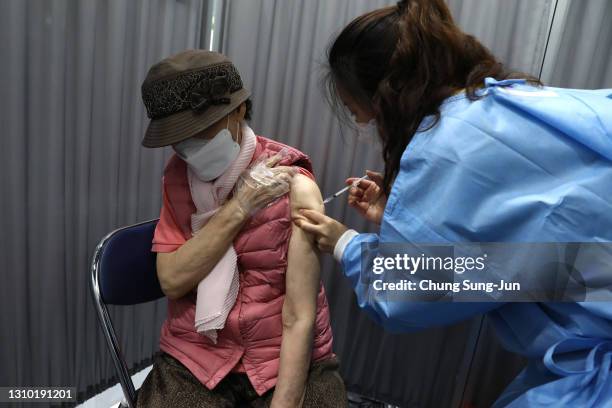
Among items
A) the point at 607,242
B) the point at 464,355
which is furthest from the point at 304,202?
the point at 464,355

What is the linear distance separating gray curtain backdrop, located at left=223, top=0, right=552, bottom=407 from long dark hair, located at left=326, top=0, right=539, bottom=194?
0.78 meters

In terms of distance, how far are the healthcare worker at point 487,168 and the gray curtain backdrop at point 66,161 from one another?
951mm

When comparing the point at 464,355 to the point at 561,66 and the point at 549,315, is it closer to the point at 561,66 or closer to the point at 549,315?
the point at 549,315

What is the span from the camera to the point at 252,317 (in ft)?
3.46

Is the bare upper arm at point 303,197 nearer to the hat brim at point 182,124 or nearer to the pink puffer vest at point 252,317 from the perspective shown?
the pink puffer vest at point 252,317

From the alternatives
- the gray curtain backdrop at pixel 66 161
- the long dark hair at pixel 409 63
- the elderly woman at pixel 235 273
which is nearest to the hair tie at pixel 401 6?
the long dark hair at pixel 409 63

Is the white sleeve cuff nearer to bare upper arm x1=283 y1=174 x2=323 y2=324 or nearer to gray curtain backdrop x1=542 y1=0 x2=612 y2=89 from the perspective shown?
bare upper arm x1=283 y1=174 x2=323 y2=324

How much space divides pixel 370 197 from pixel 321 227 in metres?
0.47

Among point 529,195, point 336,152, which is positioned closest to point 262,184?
point 529,195

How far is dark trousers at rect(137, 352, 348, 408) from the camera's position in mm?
1008

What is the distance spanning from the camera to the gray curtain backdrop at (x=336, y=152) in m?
1.67

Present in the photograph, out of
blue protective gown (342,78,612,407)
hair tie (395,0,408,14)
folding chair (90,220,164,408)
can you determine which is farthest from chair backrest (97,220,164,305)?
hair tie (395,0,408,14)

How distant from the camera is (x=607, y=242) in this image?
670 millimetres

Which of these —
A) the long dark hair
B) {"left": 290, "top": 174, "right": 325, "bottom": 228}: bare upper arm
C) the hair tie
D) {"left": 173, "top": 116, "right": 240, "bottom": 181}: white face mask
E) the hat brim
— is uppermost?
the hair tie
